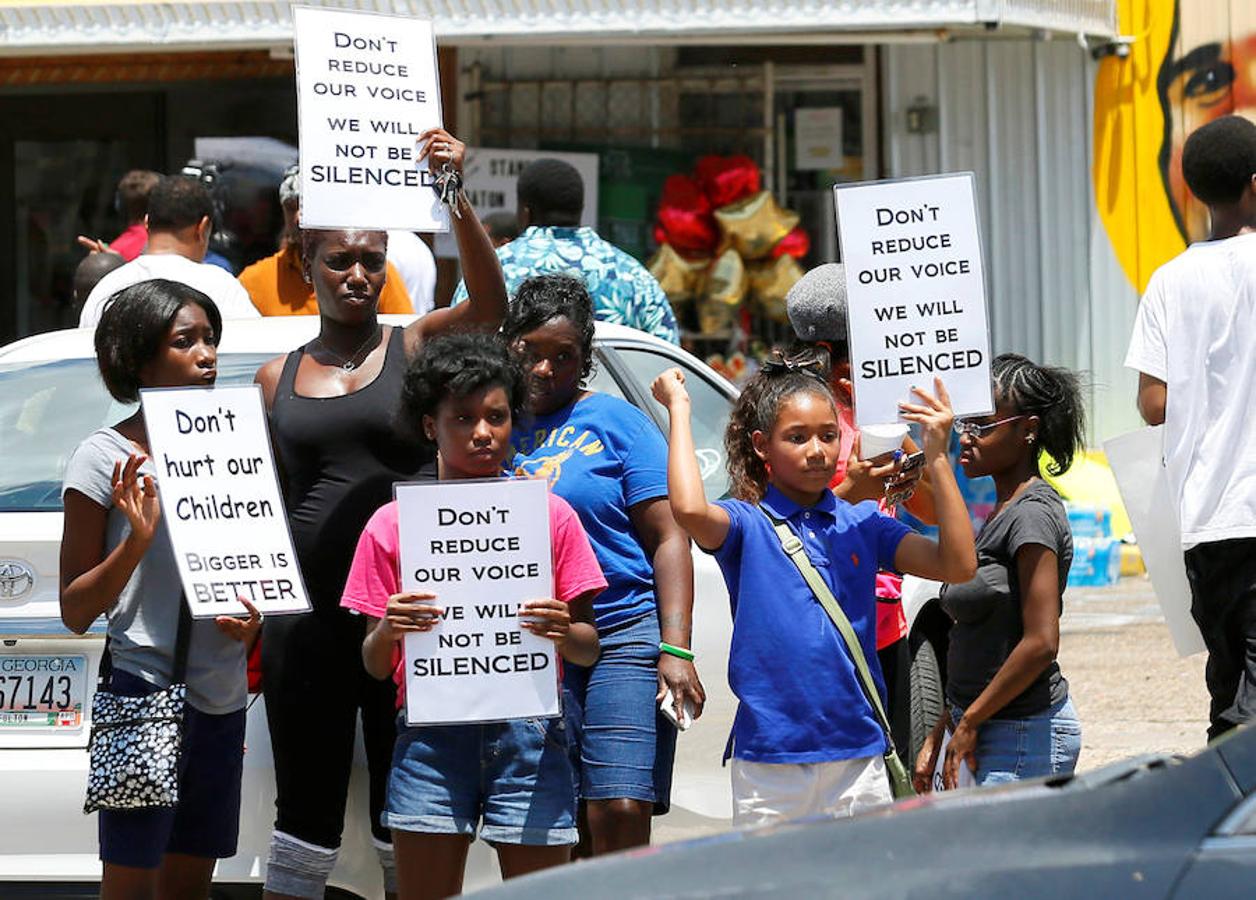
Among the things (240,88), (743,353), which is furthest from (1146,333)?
(240,88)

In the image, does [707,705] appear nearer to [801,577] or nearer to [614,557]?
[614,557]

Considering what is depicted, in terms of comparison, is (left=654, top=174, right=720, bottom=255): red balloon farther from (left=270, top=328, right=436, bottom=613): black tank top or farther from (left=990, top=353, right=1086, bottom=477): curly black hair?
(left=270, top=328, right=436, bottom=613): black tank top

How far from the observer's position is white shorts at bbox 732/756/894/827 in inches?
163

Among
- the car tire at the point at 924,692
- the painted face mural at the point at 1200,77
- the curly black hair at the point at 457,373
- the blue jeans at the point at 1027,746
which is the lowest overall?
the car tire at the point at 924,692

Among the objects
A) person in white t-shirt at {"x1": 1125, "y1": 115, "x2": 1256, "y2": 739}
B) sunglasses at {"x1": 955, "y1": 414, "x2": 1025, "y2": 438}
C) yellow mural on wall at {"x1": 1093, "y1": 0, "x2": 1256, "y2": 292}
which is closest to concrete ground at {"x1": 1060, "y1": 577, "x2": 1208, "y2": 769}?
yellow mural on wall at {"x1": 1093, "y1": 0, "x2": 1256, "y2": 292}

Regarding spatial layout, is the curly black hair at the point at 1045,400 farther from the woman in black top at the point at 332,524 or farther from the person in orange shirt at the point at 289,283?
the person in orange shirt at the point at 289,283

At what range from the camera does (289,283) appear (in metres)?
7.22

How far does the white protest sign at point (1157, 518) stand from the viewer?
504 centimetres

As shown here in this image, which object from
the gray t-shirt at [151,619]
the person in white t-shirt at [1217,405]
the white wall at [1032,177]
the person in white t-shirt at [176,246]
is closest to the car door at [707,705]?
the person in white t-shirt at [1217,405]

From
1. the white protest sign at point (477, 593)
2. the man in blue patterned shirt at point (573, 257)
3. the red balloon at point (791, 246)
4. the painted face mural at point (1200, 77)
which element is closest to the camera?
the white protest sign at point (477, 593)

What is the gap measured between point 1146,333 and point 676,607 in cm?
143

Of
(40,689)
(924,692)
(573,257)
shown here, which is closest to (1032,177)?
(573,257)

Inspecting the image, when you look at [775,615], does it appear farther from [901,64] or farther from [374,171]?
[901,64]

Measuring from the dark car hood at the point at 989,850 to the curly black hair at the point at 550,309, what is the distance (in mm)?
1960
